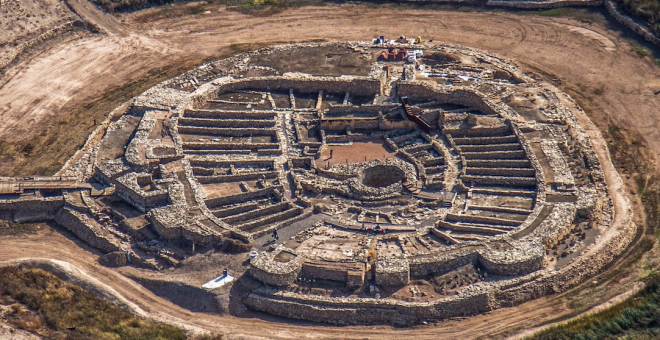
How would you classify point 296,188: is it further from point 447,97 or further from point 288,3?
point 288,3

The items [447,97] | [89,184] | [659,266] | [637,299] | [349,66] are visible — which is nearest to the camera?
[637,299]

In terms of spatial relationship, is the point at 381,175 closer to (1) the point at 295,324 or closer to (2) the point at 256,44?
(1) the point at 295,324

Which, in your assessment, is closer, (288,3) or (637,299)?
(637,299)

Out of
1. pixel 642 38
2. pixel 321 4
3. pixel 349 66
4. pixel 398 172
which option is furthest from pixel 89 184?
pixel 642 38

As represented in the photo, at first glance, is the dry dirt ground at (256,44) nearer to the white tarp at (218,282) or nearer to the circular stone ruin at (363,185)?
the circular stone ruin at (363,185)

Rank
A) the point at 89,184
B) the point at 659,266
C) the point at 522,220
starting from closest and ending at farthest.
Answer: the point at 659,266, the point at 522,220, the point at 89,184

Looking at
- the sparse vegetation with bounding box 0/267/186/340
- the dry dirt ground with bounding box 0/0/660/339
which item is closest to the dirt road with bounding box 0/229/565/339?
the dry dirt ground with bounding box 0/0/660/339

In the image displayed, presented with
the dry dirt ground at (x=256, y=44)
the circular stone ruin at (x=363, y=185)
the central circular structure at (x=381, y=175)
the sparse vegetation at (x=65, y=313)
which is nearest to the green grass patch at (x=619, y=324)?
the dry dirt ground at (x=256, y=44)
